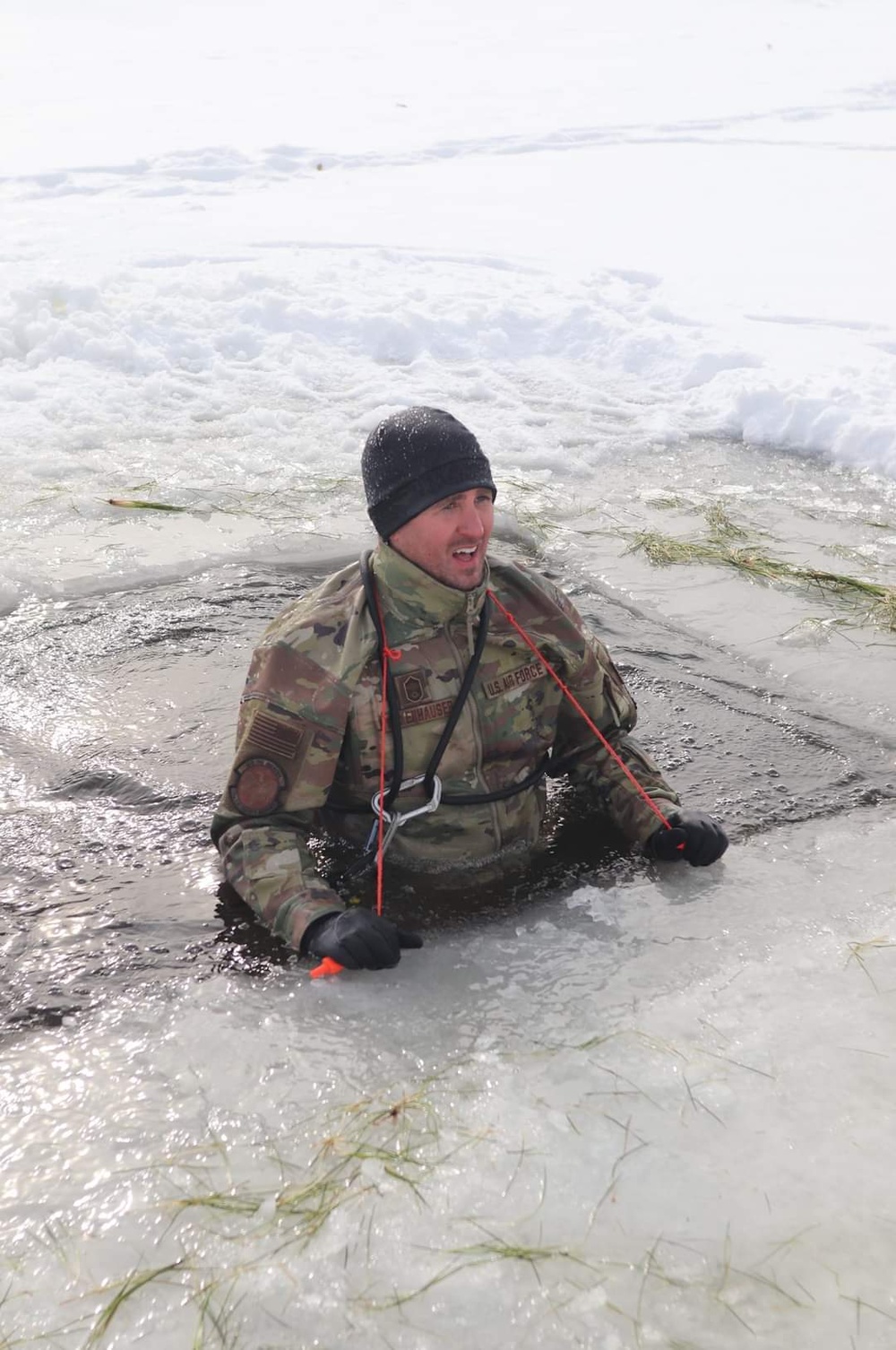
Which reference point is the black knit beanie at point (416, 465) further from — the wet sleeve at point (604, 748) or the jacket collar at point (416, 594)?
the wet sleeve at point (604, 748)

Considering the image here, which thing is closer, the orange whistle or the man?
the orange whistle

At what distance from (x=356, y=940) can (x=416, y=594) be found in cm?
86

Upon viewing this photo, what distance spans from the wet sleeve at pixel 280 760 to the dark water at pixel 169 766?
0.27 metres

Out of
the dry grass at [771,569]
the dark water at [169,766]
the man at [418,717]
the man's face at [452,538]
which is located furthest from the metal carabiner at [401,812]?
the dry grass at [771,569]

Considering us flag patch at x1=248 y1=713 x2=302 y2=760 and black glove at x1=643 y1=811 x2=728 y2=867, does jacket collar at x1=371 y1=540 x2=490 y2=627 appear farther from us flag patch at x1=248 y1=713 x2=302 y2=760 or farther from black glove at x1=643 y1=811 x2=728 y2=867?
black glove at x1=643 y1=811 x2=728 y2=867

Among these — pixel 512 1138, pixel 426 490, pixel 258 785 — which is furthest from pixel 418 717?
pixel 512 1138

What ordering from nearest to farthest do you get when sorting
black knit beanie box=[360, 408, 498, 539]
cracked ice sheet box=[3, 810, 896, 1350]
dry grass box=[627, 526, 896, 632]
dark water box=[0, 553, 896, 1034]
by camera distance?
cracked ice sheet box=[3, 810, 896, 1350] → black knit beanie box=[360, 408, 498, 539] → dark water box=[0, 553, 896, 1034] → dry grass box=[627, 526, 896, 632]

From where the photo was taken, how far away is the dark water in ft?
10.8

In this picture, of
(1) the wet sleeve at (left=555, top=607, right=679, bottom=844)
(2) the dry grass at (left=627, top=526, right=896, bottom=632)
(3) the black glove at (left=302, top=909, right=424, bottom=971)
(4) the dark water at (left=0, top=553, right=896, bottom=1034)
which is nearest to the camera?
(3) the black glove at (left=302, top=909, right=424, bottom=971)

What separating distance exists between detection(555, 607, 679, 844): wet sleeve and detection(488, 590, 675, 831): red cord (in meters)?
0.01

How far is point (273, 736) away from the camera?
10.3 feet

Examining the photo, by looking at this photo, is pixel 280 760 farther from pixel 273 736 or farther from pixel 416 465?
pixel 416 465

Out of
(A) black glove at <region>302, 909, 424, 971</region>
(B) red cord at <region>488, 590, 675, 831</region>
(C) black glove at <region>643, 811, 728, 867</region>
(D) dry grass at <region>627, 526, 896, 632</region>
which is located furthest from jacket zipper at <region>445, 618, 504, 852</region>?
(D) dry grass at <region>627, 526, 896, 632</region>

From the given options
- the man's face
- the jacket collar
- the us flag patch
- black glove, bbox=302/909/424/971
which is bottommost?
black glove, bbox=302/909/424/971
